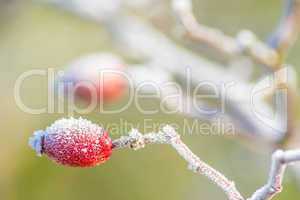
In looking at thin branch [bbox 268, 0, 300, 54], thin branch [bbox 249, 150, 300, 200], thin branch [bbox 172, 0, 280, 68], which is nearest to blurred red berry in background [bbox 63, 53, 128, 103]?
thin branch [bbox 172, 0, 280, 68]

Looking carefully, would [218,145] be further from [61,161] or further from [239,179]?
[61,161]

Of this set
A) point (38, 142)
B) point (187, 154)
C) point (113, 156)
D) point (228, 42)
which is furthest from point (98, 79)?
point (113, 156)

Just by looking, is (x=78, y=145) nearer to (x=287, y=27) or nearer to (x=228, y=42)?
(x=287, y=27)

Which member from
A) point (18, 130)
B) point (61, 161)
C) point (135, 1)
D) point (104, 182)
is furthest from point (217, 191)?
point (61, 161)

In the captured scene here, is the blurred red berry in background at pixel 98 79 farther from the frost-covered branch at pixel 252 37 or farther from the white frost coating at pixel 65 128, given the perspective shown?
the white frost coating at pixel 65 128

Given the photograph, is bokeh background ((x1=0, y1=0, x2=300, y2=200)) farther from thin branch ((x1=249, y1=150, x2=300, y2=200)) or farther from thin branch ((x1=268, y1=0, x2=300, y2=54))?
thin branch ((x1=249, y1=150, x2=300, y2=200))

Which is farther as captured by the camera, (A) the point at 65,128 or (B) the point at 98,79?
(B) the point at 98,79
